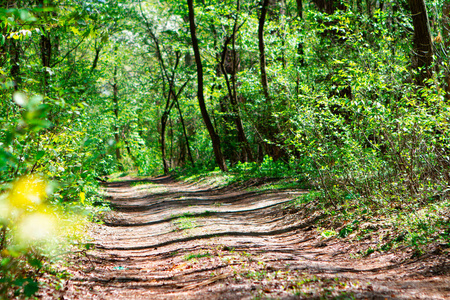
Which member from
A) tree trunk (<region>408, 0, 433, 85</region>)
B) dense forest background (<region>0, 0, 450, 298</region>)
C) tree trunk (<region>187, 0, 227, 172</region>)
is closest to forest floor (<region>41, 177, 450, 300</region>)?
dense forest background (<region>0, 0, 450, 298</region>)

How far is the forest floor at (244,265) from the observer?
3.86m

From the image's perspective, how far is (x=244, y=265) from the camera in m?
4.71

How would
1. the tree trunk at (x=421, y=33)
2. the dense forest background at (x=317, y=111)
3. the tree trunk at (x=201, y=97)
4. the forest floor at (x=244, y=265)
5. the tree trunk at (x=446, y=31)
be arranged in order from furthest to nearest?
1. the tree trunk at (x=201, y=97)
2. the tree trunk at (x=421, y=33)
3. the tree trunk at (x=446, y=31)
4. the forest floor at (x=244, y=265)
5. the dense forest background at (x=317, y=111)

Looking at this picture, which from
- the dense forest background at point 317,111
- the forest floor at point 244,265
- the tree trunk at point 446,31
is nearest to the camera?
the dense forest background at point 317,111

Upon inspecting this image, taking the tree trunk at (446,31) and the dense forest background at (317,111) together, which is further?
the tree trunk at (446,31)

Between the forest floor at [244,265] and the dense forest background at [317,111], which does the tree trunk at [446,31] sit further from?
the forest floor at [244,265]

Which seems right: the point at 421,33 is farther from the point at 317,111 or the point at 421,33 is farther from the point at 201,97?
the point at 201,97

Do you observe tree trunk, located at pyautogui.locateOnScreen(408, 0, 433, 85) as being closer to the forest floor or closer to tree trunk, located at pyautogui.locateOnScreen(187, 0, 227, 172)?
the forest floor

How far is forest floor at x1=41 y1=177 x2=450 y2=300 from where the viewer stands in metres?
3.86

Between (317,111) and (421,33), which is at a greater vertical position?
(421,33)

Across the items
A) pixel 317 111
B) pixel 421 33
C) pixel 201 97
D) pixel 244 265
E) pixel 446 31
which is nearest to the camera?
pixel 244 265

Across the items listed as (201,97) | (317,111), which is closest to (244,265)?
(317,111)

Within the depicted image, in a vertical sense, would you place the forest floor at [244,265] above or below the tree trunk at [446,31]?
below

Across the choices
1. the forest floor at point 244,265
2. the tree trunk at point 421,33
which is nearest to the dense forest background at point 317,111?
the tree trunk at point 421,33
